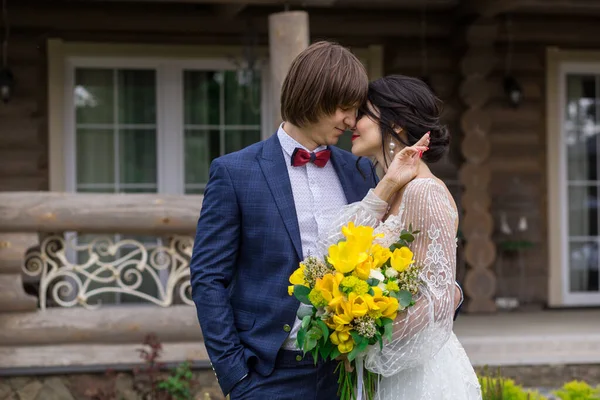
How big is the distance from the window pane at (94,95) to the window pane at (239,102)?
1050 millimetres

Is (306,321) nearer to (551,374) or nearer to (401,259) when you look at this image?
(401,259)

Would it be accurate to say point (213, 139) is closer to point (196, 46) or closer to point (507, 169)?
point (196, 46)

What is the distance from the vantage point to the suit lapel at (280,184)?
2.57 metres

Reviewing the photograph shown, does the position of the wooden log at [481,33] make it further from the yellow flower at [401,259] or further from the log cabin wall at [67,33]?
the yellow flower at [401,259]

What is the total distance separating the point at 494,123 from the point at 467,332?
2589 mm

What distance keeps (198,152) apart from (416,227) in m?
5.76

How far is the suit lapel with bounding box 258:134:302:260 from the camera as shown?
257 cm

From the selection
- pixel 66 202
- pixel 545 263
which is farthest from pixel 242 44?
pixel 545 263

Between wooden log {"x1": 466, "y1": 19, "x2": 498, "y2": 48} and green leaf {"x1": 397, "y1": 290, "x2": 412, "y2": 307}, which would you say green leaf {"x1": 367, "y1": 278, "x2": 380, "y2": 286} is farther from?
wooden log {"x1": 466, "y1": 19, "x2": 498, "y2": 48}

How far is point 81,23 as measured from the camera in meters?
7.71

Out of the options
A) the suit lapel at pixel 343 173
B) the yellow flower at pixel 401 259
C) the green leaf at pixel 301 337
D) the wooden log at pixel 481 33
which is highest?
the wooden log at pixel 481 33

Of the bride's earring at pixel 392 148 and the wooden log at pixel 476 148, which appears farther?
the wooden log at pixel 476 148

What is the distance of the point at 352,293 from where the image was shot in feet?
7.36

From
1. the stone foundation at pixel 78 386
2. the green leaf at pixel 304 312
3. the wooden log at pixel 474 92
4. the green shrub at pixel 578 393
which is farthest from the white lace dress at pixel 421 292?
the wooden log at pixel 474 92
